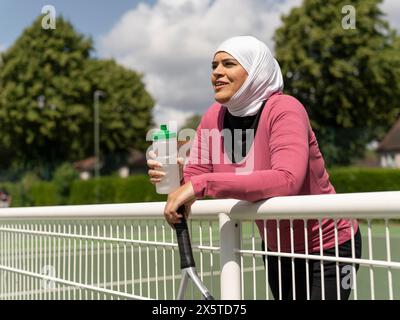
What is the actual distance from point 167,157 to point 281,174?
0.49 meters

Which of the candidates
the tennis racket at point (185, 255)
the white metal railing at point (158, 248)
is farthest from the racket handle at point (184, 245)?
the white metal railing at point (158, 248)

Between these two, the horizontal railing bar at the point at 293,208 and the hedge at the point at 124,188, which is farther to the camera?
the hedge at the point at 124,188

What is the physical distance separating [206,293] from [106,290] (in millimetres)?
1006

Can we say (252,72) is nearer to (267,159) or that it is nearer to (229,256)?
(267,159)

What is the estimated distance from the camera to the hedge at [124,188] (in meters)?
19.4

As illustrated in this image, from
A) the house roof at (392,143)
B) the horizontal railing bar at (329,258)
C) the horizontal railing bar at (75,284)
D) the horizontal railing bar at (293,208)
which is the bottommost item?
the horizontal railing bar at (75,284)

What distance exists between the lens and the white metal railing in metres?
1.82

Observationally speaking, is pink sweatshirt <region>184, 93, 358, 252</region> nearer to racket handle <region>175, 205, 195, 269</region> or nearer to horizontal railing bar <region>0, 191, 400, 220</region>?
horizontal railing bar <region>0, 191, 400, 220</region>

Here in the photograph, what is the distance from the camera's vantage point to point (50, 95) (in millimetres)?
39969

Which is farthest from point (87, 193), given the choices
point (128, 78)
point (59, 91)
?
point (128, 78)

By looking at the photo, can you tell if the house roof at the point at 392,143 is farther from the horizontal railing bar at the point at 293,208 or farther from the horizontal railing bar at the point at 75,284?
the horizontal railing bar at the point at 293,208

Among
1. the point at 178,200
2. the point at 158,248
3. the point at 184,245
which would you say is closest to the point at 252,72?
the point at 178,200

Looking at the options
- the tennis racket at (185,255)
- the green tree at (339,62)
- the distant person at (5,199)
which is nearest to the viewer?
the tennis racket at (185,255)

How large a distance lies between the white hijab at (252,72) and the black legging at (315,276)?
1.74ft
